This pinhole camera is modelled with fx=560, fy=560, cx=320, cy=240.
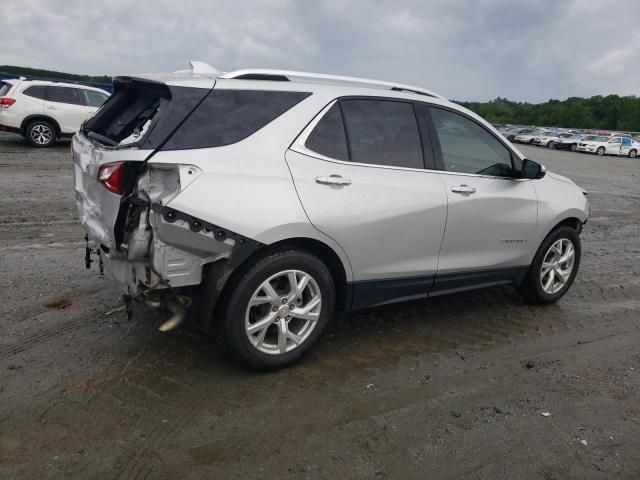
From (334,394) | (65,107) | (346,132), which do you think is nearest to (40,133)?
(65,107)

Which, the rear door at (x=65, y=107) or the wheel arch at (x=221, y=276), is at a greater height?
the rear door at (x=65, y=107)

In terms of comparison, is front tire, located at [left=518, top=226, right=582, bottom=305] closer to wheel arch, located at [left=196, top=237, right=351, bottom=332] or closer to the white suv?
wheel arch, located at [left=196, top=237, right=351, bottom=332]

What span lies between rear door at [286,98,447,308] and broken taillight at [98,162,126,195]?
39.1 inches

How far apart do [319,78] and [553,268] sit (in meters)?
2.85

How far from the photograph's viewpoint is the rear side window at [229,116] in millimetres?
3250

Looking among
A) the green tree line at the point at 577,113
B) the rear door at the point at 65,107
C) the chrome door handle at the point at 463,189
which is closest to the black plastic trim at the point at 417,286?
the chrome door handle at the point at 463,189

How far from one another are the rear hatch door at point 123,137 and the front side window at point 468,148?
1.83 meters

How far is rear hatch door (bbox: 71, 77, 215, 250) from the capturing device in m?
3.21

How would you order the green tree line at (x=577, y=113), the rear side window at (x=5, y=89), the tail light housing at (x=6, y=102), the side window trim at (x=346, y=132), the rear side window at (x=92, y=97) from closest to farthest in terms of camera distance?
the side window trim at (x=346, y=132), the tail light housing at (x=6, y=102), the rear side window at (x=5, y=89), the rear side window at (x=92, y=97), the green tree line at (x=577, y=113)

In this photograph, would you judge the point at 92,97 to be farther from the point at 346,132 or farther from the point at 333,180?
the point at 333,180

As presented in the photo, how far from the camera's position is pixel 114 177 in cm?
319

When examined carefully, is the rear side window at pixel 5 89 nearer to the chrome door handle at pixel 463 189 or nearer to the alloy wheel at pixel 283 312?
the alloy wheel at pixel 283 312

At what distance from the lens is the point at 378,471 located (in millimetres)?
2766

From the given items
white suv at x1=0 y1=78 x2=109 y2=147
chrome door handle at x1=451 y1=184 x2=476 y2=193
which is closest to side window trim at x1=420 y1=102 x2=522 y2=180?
chrome door handle at x1=451 y1=184 x2=476 y2=193
